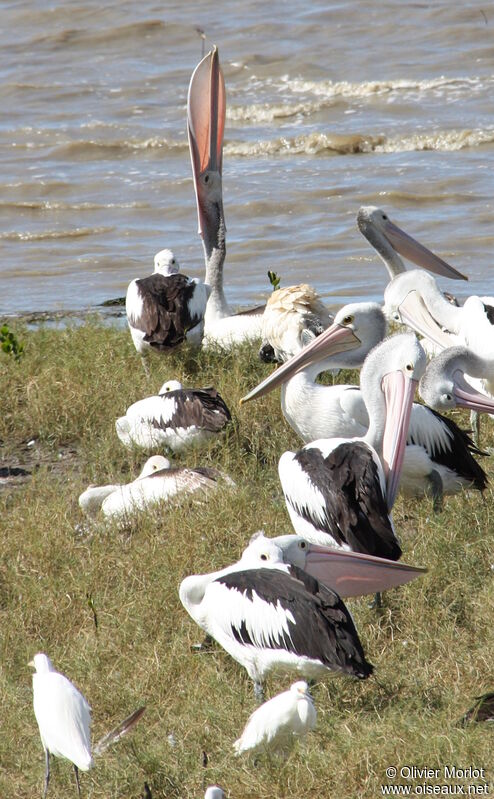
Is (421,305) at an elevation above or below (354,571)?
below

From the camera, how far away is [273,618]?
350 centimetres

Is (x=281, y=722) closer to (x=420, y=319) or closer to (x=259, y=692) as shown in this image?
(x=259, y=692)

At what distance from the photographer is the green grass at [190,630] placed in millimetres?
3189

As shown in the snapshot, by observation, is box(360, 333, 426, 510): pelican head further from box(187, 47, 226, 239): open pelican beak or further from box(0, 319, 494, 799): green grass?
A: box(187, 47, 226, 239): open pelican beak

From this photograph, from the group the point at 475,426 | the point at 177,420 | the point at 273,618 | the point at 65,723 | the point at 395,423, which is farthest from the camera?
the point at 475,426

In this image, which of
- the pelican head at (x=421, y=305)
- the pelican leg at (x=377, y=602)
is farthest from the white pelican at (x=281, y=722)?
the pelican head at (x=421, y=305)

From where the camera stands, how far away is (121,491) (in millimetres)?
4977

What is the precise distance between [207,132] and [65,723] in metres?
5.59

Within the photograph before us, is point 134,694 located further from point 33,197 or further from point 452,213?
point 33,197

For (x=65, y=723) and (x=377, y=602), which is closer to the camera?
(x=65, y=723)

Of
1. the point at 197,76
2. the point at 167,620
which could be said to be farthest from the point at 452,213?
the point at 167,620

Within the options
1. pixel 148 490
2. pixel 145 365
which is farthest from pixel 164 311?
pixel 148 490

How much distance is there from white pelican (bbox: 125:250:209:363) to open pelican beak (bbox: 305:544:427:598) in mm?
2664

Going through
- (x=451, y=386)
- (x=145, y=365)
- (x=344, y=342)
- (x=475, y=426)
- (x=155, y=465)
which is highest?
(x=344, y=342)
